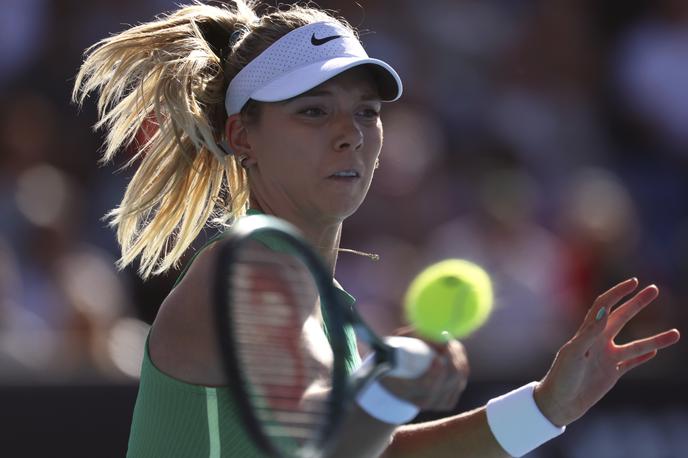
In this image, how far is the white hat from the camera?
3297 millimetres

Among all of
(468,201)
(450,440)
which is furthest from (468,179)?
(450,440)

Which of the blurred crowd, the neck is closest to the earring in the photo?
the neck

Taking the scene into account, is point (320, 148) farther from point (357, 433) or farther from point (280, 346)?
point (357, 433)

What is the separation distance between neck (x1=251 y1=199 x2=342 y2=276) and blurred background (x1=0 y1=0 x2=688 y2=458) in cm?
234

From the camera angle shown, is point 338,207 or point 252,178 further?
point 252,178

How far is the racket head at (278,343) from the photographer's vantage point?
2.32 meters

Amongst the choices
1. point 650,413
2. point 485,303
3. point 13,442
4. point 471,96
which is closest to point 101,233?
point 13,442

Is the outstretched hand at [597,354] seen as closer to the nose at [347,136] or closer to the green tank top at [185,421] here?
the nose at [347,136]

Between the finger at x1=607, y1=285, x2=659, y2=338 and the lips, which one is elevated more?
the lips

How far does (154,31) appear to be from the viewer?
375cm

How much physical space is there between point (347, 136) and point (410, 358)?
99 centimetres

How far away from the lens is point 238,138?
351 centimetres

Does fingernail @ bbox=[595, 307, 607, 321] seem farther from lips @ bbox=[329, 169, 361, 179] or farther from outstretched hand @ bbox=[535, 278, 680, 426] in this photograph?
lips @ bbox=[329, 169, 361, 179]

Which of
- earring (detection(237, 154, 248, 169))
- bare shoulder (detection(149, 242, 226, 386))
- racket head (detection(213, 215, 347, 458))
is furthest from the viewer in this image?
earring (detection(237, 154, 248, 169))
